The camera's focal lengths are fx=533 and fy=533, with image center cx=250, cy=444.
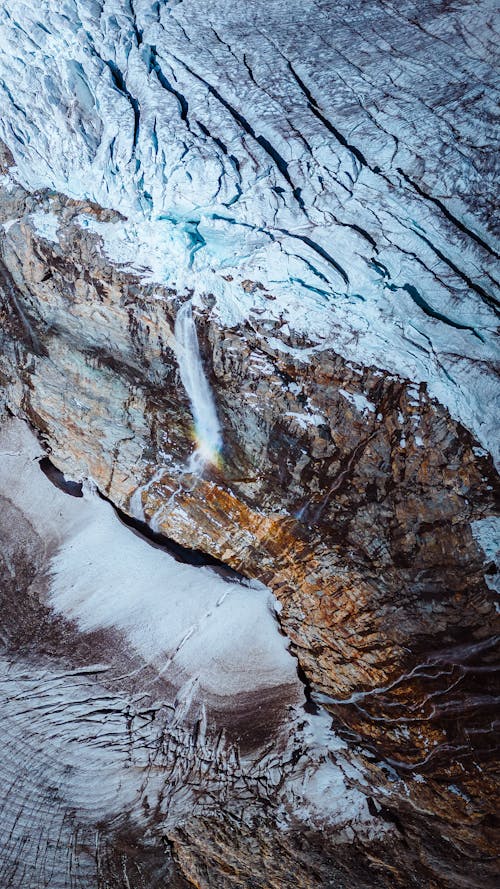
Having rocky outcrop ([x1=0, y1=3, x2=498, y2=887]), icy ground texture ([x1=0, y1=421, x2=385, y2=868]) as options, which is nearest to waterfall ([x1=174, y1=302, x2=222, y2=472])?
rocky outcrop ([x1=0, y1=3, x2=498, y2=887])

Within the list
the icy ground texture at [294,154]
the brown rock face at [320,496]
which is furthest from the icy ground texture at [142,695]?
the icy ground texture at [294,154]

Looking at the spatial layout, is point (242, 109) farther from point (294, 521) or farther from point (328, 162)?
point (294, 521)

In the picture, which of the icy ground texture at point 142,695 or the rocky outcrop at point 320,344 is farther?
the icy ground texture at point 142,695

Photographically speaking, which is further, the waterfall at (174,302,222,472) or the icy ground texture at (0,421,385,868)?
the icy ground texture at (0,421,385,868)

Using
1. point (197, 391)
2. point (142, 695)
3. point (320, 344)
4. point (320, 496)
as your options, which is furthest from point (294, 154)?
point (142, 695)

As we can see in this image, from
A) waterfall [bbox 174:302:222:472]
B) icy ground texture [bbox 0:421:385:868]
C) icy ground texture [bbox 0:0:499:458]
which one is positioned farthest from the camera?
icy ground texture [bbox 0:421:385:868]

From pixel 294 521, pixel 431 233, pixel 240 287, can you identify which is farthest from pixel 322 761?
pixel 431 233

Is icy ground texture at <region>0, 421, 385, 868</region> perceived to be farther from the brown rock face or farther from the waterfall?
the waterfall

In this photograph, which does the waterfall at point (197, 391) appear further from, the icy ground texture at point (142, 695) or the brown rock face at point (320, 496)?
the icy ground texture at point (142, 695)
